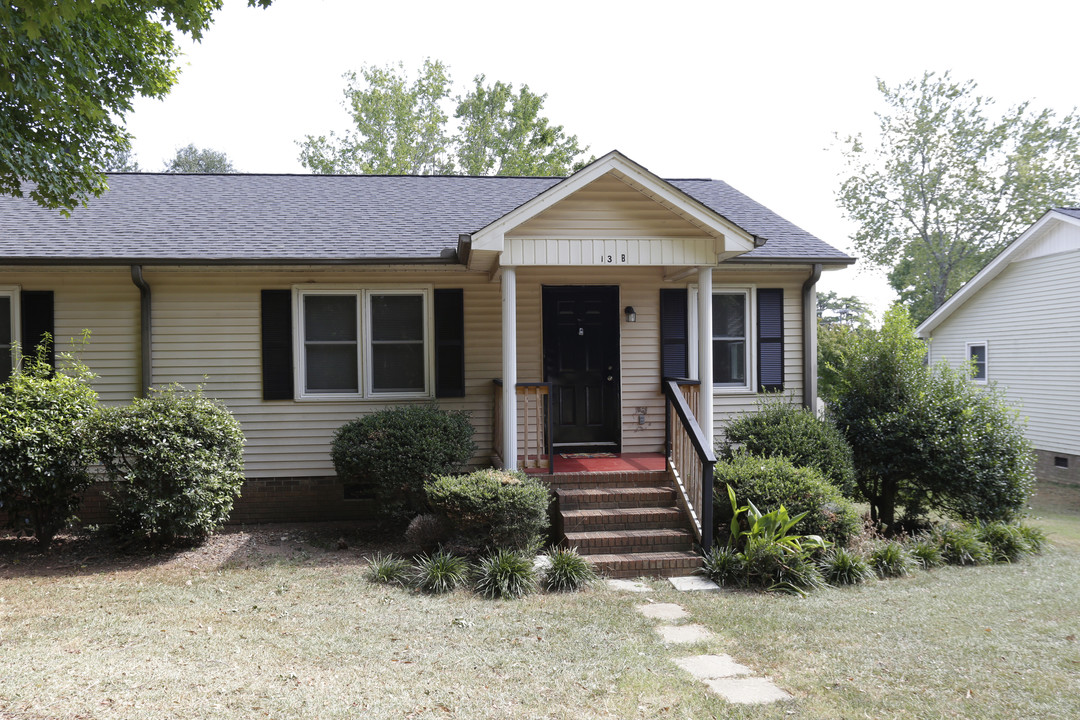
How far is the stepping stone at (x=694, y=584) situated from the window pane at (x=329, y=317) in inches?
186

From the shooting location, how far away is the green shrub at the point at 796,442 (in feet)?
24.6

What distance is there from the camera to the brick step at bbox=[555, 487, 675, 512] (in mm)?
6816

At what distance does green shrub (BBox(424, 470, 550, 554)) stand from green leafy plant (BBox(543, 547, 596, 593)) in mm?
370

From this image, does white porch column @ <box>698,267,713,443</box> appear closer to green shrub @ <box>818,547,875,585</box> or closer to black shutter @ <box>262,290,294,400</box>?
green shrub @ <box>818,547,875,585</box>

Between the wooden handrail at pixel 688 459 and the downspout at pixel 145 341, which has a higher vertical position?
the downspout at pixel 145 341

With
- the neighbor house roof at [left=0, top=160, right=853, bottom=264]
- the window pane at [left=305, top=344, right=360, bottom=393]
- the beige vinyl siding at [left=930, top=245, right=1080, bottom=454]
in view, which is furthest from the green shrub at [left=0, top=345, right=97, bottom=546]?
the beige vinyl siding at [left=930, top=245, right=1080, bottom=454]

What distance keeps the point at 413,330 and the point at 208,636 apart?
4508mm

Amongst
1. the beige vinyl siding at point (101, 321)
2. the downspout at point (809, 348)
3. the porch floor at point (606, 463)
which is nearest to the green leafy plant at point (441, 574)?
the porch floor at point (606, 463)

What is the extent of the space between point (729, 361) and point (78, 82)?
741 centimetres

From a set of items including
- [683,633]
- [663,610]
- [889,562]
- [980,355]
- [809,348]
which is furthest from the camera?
[980,355]

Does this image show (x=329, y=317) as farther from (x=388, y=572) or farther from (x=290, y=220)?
(x=388, y=572)

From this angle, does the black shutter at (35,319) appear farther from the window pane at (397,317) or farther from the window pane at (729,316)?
the window pane at (729,316)

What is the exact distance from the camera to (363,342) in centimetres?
834

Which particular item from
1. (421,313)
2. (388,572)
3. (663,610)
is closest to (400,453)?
(388,572)
